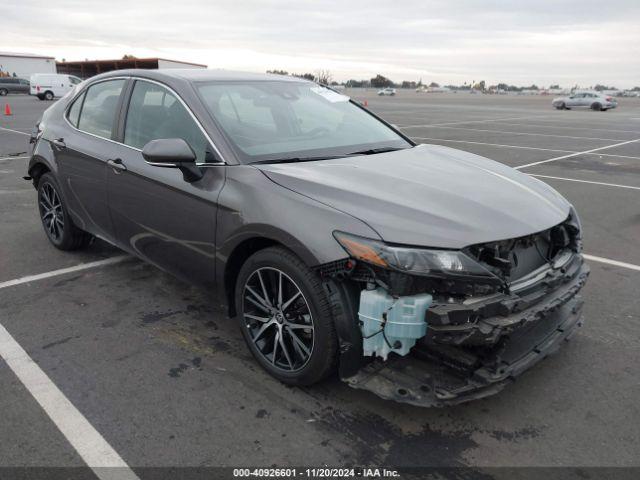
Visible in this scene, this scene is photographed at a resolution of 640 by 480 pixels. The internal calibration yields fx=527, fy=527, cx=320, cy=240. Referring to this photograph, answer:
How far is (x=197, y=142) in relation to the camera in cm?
334

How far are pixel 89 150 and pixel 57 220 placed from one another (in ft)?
4.14

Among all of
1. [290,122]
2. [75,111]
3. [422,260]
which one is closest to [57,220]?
[75,111]

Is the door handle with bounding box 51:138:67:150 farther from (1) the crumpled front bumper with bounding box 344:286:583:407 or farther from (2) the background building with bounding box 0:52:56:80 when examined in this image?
(2) the background building with bounding box 0:52:56:80

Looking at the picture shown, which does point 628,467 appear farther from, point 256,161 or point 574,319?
point 256,161

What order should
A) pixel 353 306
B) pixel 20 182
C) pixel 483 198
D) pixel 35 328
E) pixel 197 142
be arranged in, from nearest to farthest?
pixel 353 306
pixel 483 198
pixel 197 142
pixel 35 328
pixel 20 182

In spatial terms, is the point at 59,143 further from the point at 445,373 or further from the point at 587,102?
the point at 587,102

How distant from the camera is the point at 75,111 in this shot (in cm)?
470

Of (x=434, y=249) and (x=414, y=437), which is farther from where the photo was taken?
(x=414, y=437)

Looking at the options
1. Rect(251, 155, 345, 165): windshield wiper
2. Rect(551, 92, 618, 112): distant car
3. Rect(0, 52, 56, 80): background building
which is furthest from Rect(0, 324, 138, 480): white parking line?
Rect(0, 52, 56, 80): background building

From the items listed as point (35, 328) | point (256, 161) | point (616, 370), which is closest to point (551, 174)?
point (616, 370)

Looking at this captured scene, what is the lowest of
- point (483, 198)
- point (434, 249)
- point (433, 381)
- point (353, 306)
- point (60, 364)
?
point (60, 364)

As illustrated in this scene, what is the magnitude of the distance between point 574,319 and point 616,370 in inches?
19.7

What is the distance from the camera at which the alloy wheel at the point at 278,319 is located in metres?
2.82

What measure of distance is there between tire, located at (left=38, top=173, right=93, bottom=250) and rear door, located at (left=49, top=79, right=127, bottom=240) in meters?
0.22
